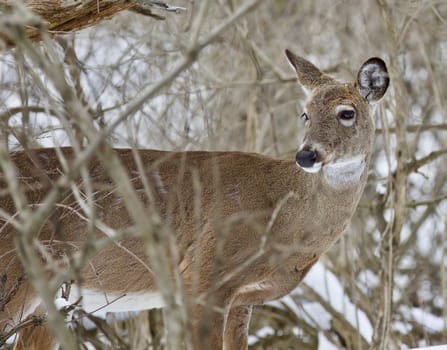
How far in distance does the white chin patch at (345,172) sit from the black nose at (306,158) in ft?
0.95

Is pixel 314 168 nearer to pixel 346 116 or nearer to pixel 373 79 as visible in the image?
pixel 346 116

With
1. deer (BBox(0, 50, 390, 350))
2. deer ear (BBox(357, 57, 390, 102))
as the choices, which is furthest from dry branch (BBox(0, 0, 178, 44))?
deer ear (BBox(357, 57, 390, 102))

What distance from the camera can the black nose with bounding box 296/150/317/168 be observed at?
5.10 metres

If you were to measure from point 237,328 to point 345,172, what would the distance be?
127cm

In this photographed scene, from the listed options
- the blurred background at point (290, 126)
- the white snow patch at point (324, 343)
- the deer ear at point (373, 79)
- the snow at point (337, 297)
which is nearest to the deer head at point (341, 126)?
the deer ear at point (373, 79)

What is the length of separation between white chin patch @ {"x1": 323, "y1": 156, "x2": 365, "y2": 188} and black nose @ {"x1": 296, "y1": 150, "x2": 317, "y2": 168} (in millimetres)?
291

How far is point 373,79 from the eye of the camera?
564cm

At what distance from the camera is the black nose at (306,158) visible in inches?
201

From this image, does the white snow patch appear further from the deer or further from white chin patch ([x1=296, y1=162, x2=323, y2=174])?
white chin patch ([x1=296, y1=162, x2=323, y2=174])

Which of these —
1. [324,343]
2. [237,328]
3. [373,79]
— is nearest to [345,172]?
[373,79]

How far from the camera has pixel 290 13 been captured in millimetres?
11781

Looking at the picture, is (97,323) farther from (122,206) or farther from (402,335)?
(402,335)

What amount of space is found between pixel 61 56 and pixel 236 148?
270 centimetres

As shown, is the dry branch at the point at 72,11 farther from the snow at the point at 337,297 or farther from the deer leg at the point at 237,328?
the snow at the point at 337,297
